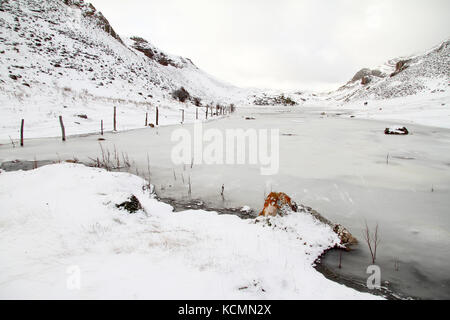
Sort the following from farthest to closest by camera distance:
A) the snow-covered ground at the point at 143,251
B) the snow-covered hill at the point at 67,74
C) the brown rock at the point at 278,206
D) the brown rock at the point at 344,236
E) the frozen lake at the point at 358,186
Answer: the snow-covered hill at the point at 67,74 → the brown rock at the point at 278,206 → the brown rock at the point at 344,236 → the frozen lake at the point at 358,186 → the snow-covered ground at the point at 143,251

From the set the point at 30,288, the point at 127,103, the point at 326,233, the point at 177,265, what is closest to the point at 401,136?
the point at 326,233

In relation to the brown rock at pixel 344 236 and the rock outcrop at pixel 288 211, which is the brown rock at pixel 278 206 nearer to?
the rock outcrop at pixel 288 211

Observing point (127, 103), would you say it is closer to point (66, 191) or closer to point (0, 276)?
point (66, 191)

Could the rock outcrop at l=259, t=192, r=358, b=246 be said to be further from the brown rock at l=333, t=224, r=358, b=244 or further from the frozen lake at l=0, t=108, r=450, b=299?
the frozen lake at l=0, t=108, r=450, b=299

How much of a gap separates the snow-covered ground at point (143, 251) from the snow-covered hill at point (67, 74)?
465 inches

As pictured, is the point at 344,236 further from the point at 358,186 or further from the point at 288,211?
the point at 358,186

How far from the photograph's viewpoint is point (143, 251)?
2795mm

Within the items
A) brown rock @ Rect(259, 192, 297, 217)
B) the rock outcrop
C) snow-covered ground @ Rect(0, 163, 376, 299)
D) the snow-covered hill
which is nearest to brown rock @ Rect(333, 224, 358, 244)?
the rock outcrop

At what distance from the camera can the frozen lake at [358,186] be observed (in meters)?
3.32

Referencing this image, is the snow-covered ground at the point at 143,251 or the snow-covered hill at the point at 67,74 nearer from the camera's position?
the snow-covered ground at the point at 143,251

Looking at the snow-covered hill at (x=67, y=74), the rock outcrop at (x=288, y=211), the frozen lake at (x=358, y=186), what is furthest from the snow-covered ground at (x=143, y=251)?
the snow-covered hill at (x=67, y=74)

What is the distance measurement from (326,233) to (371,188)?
303 centimetres

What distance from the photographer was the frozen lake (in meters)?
3.32
